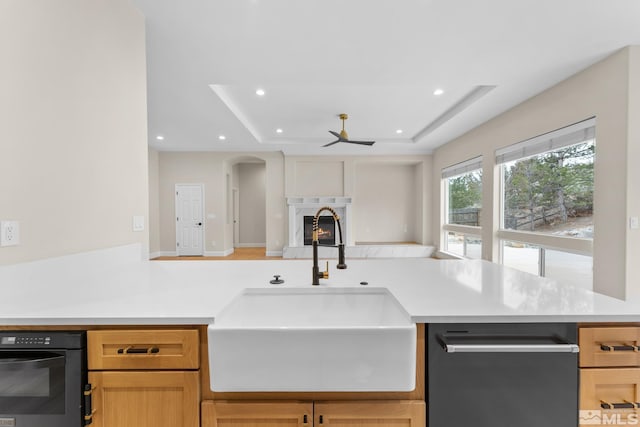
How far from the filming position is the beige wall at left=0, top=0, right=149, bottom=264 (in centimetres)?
116

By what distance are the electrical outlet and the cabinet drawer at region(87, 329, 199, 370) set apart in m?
0.62

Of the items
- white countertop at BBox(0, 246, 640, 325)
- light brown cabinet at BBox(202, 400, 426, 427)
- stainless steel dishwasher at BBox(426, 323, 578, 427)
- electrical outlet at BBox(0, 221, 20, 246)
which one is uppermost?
electrical outlet at BBox(0, 221, 20, 246)

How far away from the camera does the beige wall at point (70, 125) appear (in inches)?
45.8

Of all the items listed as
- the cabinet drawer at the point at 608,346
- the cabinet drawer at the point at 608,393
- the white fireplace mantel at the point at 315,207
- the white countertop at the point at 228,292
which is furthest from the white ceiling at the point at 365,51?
the white fireplace mantel at the point at 315,207

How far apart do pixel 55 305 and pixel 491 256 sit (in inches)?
206

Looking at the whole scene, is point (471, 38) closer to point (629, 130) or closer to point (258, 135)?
point (629, 130)

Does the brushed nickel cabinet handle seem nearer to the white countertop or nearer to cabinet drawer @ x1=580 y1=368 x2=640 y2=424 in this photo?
the white countertop

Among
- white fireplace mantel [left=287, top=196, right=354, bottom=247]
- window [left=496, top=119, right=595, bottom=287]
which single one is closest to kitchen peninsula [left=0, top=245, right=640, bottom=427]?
window [left=496, top=119, right=595, bottom=287]

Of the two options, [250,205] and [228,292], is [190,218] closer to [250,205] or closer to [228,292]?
[250,205]

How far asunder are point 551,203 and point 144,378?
14.6 ft

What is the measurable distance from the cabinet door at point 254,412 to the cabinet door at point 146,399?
0.17 ft

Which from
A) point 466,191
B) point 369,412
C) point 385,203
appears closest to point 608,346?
point 369,412

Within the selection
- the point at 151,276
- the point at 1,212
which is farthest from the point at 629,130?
the point at 1,212

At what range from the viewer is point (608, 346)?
908mm
